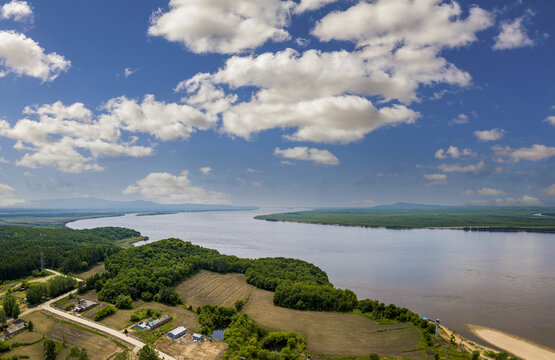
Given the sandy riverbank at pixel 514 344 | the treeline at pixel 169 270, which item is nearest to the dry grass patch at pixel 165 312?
the treeline at pixel 169 270

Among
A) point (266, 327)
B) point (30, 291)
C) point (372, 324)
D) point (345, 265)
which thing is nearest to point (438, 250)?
point (345, 265)

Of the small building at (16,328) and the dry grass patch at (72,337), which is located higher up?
the small building at (16,328)

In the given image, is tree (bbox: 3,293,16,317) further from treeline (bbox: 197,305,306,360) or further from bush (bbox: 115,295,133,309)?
treeline (bbox: 197,305,306,360)

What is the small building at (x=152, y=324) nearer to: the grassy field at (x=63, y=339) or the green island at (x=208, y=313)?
the green island at (x=208, y=313)

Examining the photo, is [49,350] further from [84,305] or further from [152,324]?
[84,305]

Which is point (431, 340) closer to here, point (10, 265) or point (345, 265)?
point (345, 265)
